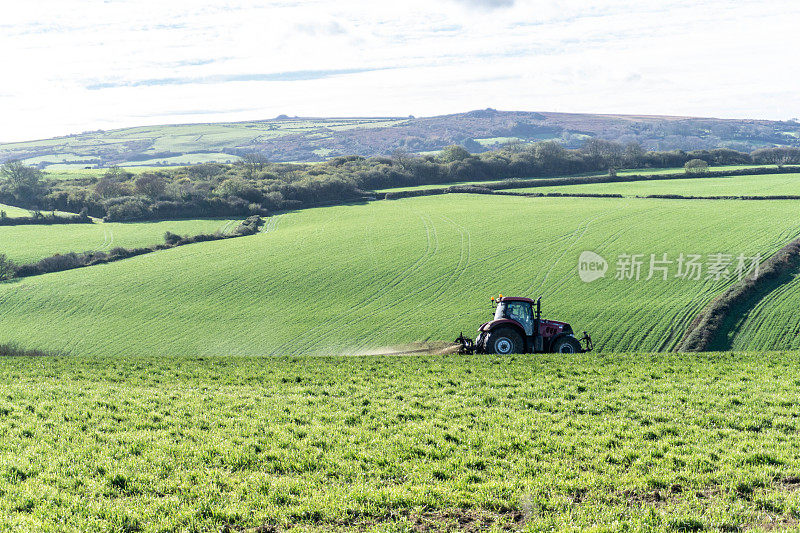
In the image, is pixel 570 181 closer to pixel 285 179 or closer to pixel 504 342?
pixel 285 179

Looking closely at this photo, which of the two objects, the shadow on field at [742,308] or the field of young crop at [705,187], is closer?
the shadow on field at [742,308]

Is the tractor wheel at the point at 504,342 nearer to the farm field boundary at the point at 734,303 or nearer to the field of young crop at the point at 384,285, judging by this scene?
the field of young crop at the point at 384,285

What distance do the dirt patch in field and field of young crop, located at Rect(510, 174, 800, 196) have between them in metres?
80.2

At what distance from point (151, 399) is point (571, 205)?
68124 millimetres

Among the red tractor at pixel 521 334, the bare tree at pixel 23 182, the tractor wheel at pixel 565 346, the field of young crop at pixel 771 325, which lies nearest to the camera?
the red tractor at pixel 521 334

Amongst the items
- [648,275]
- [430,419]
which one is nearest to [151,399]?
[430,419]

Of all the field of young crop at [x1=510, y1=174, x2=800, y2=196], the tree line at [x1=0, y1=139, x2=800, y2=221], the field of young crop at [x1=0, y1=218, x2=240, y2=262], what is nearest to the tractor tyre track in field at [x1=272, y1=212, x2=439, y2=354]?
the field of young crop at [x1=0, y1=218, x2=240, y2=262]

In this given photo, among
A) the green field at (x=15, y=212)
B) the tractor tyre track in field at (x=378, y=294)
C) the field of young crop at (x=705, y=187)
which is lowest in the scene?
the tractor tyre track in field at (x=378, y=294)

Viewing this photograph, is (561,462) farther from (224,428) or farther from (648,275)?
(648,275)

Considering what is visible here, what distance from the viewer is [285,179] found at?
9975cm

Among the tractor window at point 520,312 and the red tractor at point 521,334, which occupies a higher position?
the tractor window at point 520,312

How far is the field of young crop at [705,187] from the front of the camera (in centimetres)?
7688

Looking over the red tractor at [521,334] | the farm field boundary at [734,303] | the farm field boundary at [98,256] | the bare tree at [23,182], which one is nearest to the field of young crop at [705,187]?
the farm field boundary at [734,303]

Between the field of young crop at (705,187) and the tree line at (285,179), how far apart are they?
34.6ft
